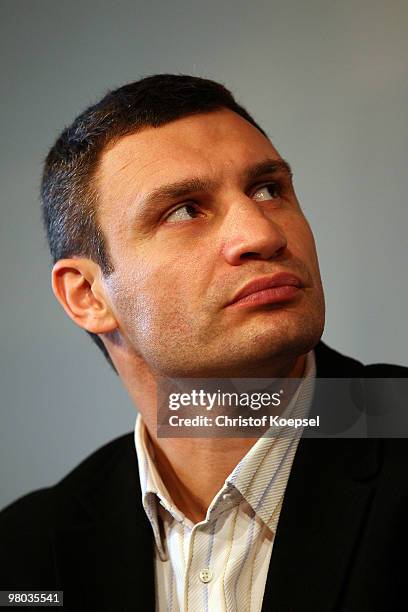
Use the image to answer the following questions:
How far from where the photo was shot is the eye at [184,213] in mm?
1126

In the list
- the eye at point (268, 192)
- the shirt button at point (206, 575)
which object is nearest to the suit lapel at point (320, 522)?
the shirt button at point (206, 575)

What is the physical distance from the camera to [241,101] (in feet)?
4.50

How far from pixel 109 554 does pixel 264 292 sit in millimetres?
512

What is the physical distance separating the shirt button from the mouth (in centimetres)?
39

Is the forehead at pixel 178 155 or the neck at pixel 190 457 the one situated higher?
the forehead at pixel 178 155

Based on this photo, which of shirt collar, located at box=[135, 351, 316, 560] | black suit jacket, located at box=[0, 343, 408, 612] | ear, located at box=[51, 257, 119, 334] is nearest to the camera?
black suit jacket, located at box=[0, 343, 408, 612]

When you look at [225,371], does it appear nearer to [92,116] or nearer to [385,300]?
[385,300]

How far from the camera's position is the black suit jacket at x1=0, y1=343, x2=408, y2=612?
1.00 meters

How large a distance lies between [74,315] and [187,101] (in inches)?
15.8

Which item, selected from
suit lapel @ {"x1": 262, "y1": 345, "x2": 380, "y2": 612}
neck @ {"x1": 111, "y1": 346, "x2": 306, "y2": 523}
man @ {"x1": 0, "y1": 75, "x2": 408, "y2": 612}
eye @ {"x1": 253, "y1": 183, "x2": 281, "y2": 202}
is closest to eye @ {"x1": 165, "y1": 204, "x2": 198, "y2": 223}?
man @ {"x1": 0, "y1": 75, "x2": 408, "y2": 612}

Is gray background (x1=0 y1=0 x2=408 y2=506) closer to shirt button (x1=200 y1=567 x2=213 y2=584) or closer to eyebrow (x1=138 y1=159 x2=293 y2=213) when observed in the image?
eyebrow (x1=138 y1=159 x2=293 y2=213)

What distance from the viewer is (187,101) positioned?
3.93 ft

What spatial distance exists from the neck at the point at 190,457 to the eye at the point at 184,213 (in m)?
0.27

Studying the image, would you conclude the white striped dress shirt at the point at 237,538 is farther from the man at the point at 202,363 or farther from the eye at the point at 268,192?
the eye at the point at 268,192
